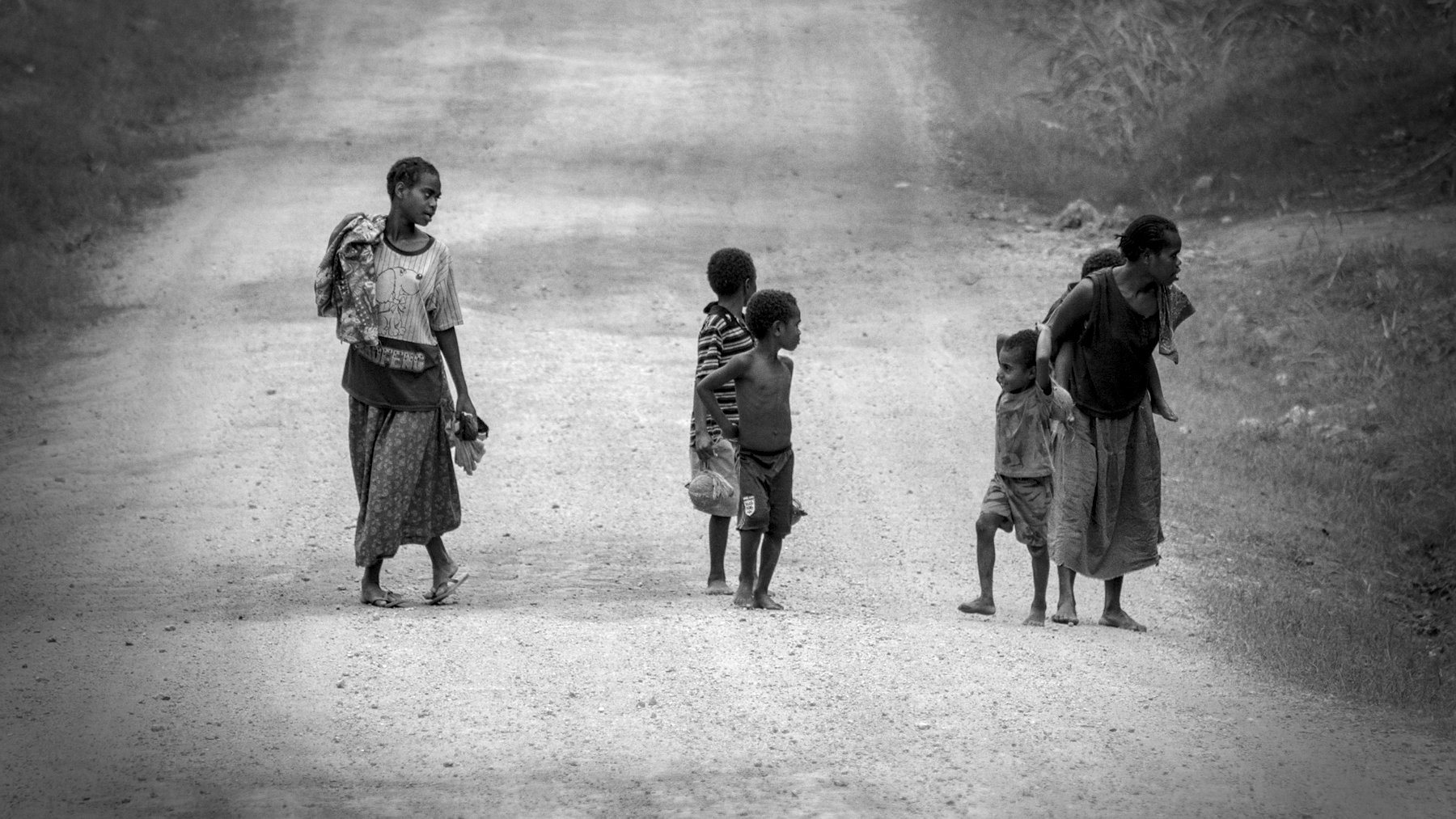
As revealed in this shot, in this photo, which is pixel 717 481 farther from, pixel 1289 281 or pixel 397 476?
pixel 1289 281

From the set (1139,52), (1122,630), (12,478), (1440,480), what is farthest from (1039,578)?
(1139,52)

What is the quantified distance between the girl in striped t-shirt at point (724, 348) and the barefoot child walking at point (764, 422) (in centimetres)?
8

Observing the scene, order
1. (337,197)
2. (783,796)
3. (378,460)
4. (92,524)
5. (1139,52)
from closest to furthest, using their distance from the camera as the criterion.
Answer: (783,796) → (378,460) → (92,524) → (337,197) → (1139,52)

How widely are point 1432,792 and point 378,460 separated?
4170 mm

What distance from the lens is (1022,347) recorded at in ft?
22.9

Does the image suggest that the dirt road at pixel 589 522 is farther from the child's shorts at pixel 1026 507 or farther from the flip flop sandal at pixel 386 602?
the child's shorts at pixel 1026 507

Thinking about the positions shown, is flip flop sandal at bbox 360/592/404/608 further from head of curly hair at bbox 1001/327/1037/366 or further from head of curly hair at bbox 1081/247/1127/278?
head of curly hair at bbox 1081/247/1127/278

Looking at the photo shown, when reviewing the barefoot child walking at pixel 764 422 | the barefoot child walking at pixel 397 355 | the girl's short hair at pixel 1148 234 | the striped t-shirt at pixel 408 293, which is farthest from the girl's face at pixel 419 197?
the girl's short hair at pixel 1148 234

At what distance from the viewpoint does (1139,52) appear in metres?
18.4

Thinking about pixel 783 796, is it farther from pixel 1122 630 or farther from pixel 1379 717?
pixel 1122 630

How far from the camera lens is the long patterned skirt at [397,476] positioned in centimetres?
679

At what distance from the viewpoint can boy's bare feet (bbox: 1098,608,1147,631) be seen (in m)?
7.13

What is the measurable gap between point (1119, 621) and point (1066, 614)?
10.1 inches

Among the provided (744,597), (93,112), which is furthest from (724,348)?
(93,112)
